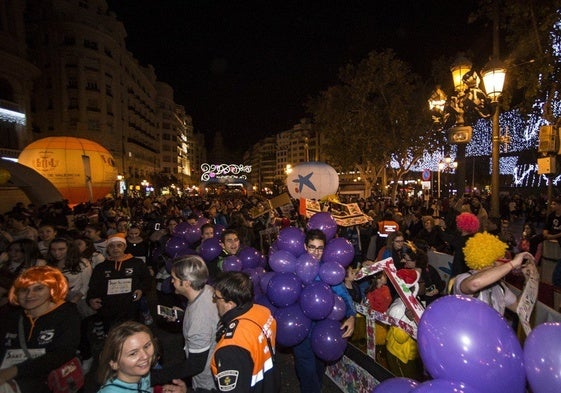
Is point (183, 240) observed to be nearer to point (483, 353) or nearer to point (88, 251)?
point (88, 251)

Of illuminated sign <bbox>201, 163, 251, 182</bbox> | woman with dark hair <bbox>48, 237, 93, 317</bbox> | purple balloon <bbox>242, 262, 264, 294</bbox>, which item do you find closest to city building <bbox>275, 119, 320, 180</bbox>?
illuminated sign <bbox>201, 163, 251, 182</bbox>

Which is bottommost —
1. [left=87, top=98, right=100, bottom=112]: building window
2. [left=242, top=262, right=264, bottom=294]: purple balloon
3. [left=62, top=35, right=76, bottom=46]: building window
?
[left=242, top=262, right=264, bottom=294]: purple balloon

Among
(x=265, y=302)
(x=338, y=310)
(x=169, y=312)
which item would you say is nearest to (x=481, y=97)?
(x=338, y=310)

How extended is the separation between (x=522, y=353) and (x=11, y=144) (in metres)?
28.8

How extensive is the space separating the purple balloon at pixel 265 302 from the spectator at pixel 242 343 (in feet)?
4.25

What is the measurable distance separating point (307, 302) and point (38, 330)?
94.1 inches

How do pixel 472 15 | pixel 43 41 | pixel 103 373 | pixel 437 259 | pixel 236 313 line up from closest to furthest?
pixel 103 373 < pixel 236 313 < pixel 437 259 < pixel 472 15 < pixel 43 41

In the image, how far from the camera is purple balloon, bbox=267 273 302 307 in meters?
3.65

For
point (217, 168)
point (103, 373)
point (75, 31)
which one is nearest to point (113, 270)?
point (103, 373)

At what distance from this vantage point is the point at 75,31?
1592 inches

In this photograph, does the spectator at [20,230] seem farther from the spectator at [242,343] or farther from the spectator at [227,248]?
the spectator at [242,343]

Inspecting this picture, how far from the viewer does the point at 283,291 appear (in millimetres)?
3646

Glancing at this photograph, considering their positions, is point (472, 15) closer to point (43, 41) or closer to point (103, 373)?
point (103, 373)

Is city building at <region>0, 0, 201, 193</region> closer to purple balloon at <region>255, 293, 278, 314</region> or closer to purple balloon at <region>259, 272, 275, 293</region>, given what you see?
purple balloon at <region>259, 272, 275, 293</region>
